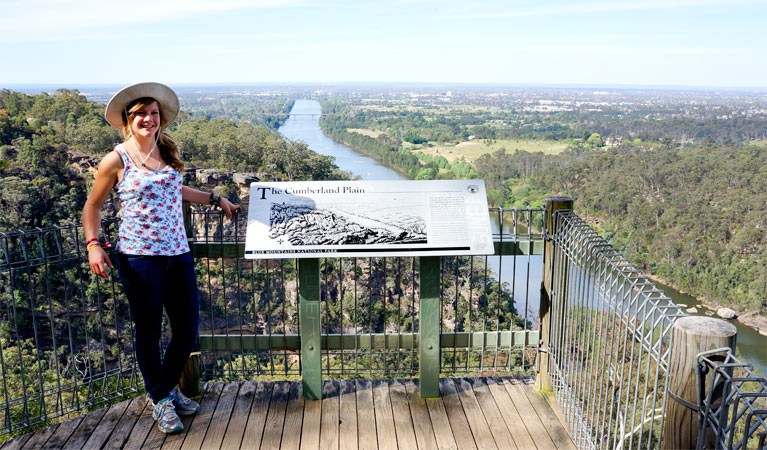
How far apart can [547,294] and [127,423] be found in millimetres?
2188

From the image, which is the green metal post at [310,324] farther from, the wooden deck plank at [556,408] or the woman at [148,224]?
the wooden deck plank at [556,408]

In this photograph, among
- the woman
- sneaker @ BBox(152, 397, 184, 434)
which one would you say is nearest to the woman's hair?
the woman

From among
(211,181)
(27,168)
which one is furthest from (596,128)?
(27,168)

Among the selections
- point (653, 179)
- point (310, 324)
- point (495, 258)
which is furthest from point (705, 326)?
point (653, 179)

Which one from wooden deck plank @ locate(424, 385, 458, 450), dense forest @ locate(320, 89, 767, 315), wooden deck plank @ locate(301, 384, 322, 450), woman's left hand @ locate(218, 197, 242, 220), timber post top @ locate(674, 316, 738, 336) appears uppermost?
woman's left hand @ locate(218, 197, 242, 220)

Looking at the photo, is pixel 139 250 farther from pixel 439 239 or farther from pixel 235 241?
pixel 439 239

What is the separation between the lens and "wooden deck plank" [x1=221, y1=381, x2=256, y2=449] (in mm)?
2744

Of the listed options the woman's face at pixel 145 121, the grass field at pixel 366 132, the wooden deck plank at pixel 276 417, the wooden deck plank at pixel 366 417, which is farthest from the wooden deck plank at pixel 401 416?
the grass field at pixel 366 132

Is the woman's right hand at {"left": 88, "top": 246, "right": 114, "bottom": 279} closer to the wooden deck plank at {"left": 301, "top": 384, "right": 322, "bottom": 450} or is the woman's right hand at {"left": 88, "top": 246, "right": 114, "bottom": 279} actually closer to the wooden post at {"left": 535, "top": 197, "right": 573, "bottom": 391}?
the wooden deck plank at {"left": 301, "top": 384, "right": 322, "bottom": 450}

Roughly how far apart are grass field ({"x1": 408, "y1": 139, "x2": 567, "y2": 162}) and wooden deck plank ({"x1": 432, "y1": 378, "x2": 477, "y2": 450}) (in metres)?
68.7

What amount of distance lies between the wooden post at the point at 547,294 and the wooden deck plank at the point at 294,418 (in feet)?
4.18

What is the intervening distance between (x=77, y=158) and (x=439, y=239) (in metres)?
→ 42.0

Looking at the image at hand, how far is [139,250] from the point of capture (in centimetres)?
251

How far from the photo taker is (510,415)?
298cm
